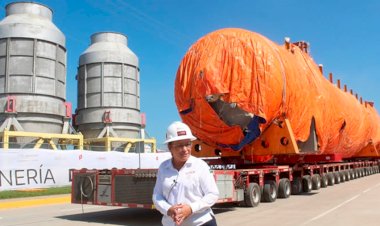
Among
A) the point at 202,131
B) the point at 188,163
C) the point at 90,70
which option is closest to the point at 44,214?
the point at 202,131

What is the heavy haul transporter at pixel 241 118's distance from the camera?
1062cm

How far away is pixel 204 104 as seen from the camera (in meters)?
12.3

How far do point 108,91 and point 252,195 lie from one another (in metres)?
29.4

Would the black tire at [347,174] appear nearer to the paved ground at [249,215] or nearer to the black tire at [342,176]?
the black tire at [342,176]

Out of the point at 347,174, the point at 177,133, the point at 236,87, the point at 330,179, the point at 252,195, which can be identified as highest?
the point at 236,87

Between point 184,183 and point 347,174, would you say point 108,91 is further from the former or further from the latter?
point 184,183

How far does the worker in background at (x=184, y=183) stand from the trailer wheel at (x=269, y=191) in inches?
401

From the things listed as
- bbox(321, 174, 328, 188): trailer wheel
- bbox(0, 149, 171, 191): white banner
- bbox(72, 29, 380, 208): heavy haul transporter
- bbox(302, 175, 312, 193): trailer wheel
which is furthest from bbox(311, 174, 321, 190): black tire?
bbox(0, 149, 171, 191): white banner

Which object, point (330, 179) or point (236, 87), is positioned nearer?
point (236, 87)

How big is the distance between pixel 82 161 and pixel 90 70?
1977 cm

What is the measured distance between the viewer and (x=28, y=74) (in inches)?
1261

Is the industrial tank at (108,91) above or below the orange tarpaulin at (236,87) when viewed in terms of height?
above

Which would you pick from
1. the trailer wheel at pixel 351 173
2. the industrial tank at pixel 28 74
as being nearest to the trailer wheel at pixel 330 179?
the trailer wheel at pixel 351 173

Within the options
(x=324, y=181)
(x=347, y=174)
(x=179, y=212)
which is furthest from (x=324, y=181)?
(x=179, y=212)
